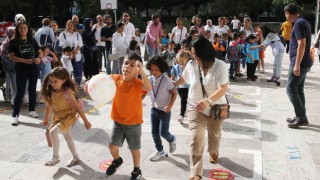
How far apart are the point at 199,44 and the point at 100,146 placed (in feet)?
7.59

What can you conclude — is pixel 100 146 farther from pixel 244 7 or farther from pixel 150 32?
pixel 244 7

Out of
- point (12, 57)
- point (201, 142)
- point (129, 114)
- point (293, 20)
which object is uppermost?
point (293, 20)

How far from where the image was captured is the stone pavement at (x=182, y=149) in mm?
4441

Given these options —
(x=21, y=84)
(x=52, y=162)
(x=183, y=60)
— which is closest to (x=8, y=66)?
(x=21, y=84)

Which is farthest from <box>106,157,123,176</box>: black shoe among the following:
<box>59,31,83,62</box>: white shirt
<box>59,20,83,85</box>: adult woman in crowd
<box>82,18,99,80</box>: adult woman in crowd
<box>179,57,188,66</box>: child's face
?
<box>82,18,99,80</box>: adult woman in crowd

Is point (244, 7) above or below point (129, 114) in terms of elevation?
above

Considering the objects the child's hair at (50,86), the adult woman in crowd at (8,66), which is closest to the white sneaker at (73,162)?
the child's hair at (50,86)

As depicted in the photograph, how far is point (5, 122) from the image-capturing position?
661cm

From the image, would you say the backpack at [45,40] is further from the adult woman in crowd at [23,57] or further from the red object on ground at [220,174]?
the red object on ground at [220,174]

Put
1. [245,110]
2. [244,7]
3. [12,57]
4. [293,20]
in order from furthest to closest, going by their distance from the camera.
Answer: [244,7] < [245,110] < [12,57] < [293,20]

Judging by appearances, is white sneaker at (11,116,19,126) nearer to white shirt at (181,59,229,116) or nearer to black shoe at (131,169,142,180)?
black shoe at (131,169,142,180)

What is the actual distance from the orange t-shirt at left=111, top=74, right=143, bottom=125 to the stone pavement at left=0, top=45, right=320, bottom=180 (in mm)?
792

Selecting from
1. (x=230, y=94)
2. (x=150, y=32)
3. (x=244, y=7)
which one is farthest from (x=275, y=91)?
(x=244, y=7)

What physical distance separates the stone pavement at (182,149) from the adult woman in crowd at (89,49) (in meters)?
2.76
